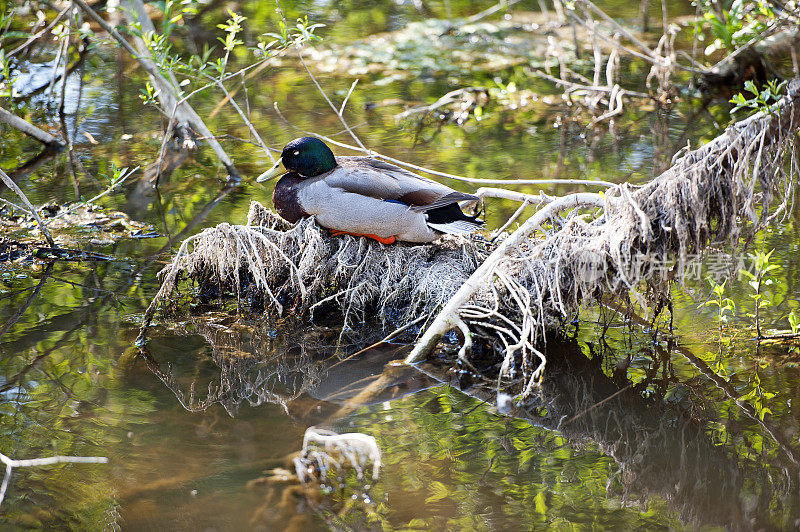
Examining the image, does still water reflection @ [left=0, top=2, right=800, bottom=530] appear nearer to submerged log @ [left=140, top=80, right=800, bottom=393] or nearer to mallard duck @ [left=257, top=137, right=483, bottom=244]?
submerged log @ [left=140, top=80, right=800, bottom=393]

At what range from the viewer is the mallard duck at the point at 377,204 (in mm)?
5109

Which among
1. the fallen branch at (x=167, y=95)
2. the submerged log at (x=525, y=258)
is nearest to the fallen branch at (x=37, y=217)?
the submerged log at (x=525, y=258)

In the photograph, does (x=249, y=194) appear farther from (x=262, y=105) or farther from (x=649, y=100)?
(x=649, y=100)

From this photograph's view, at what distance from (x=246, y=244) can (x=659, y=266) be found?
249cm

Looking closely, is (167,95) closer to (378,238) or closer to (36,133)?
(36,133)

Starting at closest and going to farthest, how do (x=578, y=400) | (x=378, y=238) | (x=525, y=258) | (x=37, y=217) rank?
(x=578, y=400) → (x=525, y=258) → (x=378, y=238) → (x=37, y=217)

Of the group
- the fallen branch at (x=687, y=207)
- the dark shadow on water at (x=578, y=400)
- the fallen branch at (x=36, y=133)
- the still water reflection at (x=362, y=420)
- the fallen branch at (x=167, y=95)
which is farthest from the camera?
the fallen branch at (x=36, y=133)

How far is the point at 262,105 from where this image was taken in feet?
30.4

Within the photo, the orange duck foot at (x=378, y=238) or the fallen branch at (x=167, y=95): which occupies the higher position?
the fallen branch at (x=167, y=95)

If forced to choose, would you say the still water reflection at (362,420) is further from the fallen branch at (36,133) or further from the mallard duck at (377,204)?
the fallen branch at (36,133)

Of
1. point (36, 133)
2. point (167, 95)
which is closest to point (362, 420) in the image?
point (167, 95)

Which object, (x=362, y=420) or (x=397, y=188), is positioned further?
(x=397, y=188)

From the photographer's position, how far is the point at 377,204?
511 cm

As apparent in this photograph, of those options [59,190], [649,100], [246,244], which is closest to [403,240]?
[246,244]
